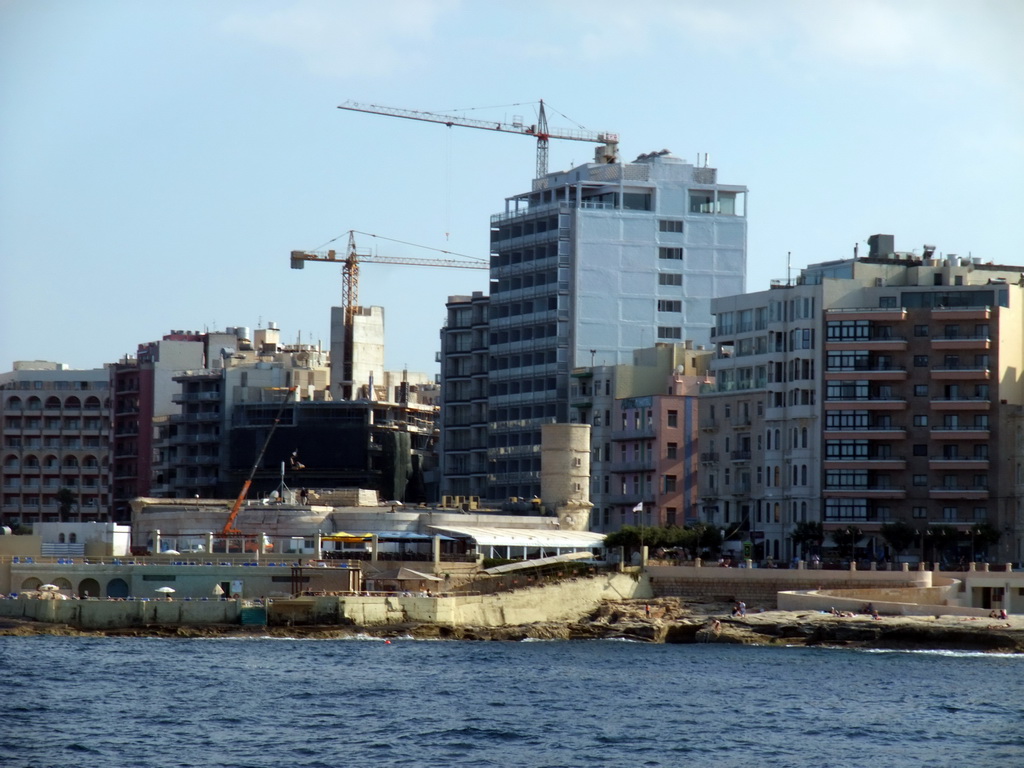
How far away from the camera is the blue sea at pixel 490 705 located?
64.2 meters

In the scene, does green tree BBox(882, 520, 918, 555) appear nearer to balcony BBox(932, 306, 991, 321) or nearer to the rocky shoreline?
balcony BBox(932, 306, 991, 321)

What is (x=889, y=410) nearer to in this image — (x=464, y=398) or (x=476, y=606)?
(x=476, y=606)

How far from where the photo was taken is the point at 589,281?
171 metres

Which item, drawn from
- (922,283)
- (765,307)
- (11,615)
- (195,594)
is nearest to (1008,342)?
(922,283)

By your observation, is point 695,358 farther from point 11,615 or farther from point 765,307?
point 11,615

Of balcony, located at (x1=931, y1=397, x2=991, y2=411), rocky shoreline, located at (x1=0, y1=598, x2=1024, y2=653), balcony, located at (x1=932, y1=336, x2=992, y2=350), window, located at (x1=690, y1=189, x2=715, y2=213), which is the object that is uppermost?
window, located at (x1=690, y1=189, x2=715, y2=213)

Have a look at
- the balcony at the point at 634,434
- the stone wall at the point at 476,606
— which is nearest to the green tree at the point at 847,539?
the stone wall at the point at 476,606

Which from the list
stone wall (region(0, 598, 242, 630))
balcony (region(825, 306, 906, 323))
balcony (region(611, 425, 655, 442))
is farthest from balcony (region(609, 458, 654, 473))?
stone wall (region(0, 598, 242, 630))

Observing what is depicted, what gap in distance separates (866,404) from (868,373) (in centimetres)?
205

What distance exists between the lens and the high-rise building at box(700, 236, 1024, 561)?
132125 mm

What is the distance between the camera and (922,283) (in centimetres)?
13812

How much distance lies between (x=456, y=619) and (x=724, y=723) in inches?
1476

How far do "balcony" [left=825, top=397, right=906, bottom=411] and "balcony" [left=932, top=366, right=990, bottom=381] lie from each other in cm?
291

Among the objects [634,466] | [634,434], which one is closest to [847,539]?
[634,466]
